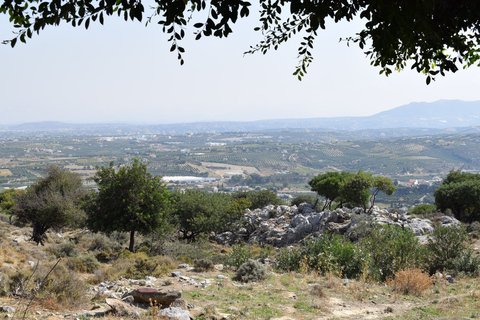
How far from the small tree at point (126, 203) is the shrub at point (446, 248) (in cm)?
1143

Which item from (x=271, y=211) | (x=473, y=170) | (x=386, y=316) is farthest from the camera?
(x=473, y=170)

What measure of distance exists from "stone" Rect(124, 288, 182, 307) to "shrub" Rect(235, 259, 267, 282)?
3673 mm

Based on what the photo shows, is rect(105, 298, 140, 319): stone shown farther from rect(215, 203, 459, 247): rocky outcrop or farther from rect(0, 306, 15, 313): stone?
rect(215, 203, 459, 247): rocky outcrop

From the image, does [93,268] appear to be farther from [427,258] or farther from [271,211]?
[271,211]

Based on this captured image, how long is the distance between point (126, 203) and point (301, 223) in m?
12.4

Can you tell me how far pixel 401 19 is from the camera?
10.2 feet

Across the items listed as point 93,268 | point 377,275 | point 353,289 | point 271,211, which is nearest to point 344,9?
point 353,289

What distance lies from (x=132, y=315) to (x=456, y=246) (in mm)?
11472

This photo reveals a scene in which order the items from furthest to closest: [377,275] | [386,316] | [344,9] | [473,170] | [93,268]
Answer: [473,170], [93,268], [377,275], [386,316], [344,9]

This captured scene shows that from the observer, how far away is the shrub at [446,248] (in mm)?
12359

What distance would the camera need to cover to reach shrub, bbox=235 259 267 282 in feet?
33.9

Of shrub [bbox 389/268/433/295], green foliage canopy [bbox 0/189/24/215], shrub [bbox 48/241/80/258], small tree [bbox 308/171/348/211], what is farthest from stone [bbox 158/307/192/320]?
green foliage canopy [bbox 0/189/24/215]

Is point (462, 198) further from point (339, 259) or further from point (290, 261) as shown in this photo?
point (339, 259)

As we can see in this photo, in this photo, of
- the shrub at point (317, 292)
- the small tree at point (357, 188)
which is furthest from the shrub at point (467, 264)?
the small tree at point (357, 188)
